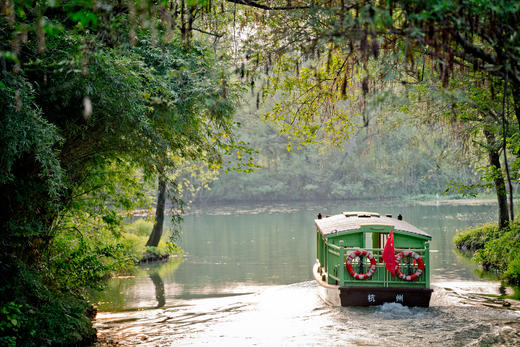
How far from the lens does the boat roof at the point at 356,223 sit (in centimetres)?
1173

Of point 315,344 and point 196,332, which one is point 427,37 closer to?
point 315,344

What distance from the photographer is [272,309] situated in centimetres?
1223

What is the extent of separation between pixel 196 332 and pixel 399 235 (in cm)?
456

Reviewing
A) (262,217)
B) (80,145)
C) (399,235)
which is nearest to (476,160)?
(399,235)

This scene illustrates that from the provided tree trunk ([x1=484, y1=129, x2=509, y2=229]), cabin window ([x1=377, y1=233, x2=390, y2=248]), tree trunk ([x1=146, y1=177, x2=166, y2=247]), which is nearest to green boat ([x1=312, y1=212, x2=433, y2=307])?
cabin window ([x1=377, y1=233, x2=390, y2=248])

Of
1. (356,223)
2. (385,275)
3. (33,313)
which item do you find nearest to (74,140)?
(33,313)

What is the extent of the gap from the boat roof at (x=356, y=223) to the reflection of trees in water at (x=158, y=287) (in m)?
4.44

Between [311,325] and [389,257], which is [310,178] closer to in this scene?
[389,257]

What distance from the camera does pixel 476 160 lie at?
58.4 feet

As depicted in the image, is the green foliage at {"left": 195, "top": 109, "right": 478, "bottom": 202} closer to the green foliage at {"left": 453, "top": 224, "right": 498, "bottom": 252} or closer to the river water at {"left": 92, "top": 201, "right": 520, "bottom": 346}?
the river water at {"left": 92, "top": 201, "right": 520, "bottom": 346}

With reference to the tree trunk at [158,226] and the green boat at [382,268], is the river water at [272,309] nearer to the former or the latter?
the green boat at [382,268]

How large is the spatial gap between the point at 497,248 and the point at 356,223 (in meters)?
A: 5.10

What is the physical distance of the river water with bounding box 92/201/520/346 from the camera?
9.39 metres

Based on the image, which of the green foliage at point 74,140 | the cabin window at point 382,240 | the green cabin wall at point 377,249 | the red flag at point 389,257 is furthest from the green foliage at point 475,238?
the green foliage at point 74,140
